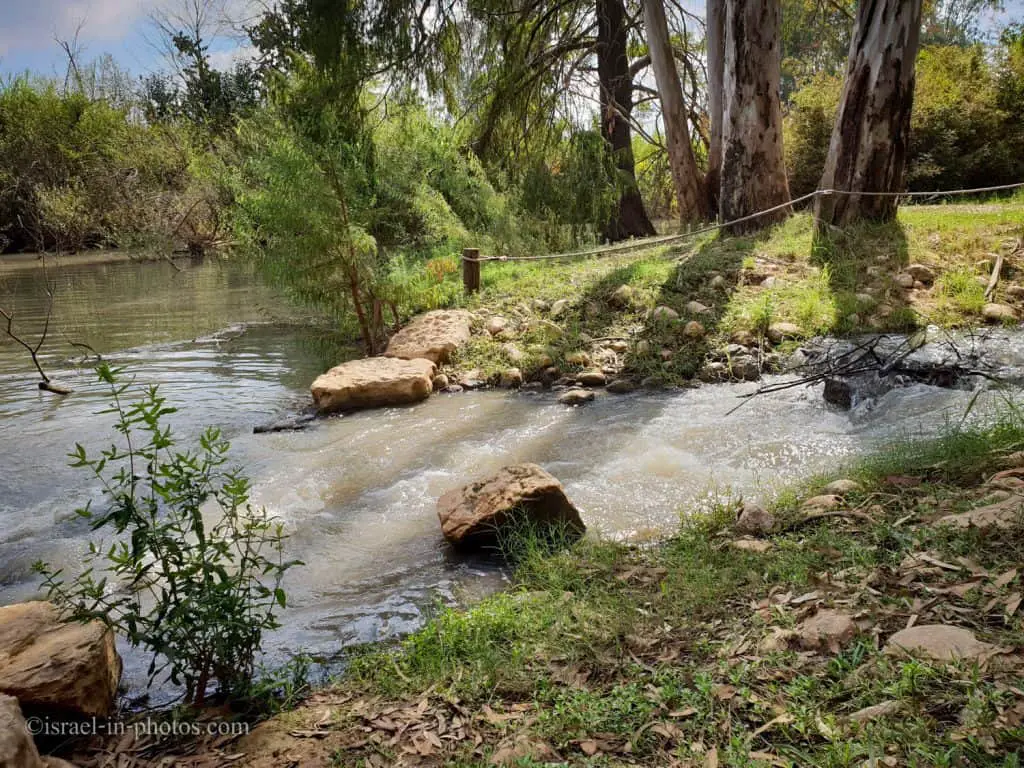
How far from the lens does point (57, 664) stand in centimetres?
259

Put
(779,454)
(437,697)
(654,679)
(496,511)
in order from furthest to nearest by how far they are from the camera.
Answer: (779,454) → (496,511) → (437,697) → (654,679)

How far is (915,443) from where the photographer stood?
4211 mm

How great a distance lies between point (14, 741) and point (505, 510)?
230 centimetres

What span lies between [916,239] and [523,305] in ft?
14.5

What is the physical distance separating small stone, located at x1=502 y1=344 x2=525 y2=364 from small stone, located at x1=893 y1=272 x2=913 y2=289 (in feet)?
12.7

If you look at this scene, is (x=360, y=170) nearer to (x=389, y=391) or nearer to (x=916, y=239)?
(x=389, y=391)

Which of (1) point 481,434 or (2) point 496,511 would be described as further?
(1) point 481,434

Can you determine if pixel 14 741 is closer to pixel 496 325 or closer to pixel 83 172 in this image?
pixel 496 325

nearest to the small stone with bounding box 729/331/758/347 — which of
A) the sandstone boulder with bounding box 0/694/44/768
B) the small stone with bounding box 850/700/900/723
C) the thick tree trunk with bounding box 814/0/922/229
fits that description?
the thick tree trunk with bounding box 814/0/922/229

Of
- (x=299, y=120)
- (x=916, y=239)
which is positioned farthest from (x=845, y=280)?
(x=299, y=120)

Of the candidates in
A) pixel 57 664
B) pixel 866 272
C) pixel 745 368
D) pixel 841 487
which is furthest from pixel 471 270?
pixel 57 664

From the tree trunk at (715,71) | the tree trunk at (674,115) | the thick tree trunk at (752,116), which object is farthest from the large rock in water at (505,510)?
the tree trunk at (674,115)

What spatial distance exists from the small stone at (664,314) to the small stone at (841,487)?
12.9ft

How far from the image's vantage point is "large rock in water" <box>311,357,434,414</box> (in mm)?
6855
